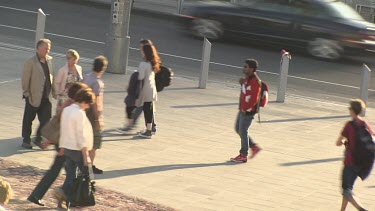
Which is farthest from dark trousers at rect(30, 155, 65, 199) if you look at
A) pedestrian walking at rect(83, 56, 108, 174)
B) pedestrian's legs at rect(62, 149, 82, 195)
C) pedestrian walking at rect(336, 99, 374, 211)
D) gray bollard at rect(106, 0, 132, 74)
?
gray bollard at rect(106, 0, 132, 74)

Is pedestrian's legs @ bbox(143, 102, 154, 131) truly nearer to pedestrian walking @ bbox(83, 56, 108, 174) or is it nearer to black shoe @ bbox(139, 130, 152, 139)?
black shoe @ bbox(139, 130, 152, 139)

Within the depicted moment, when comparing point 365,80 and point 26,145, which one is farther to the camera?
point 365,80

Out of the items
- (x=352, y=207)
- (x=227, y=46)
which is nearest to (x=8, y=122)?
(x=352, y=207)

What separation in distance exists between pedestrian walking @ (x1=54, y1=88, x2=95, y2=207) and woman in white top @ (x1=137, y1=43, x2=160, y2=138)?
13.8 feet

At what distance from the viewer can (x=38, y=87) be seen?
42.6ft

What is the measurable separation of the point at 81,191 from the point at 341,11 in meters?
15.4

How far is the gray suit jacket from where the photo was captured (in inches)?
507

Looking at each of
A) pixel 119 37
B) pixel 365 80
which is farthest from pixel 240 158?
pixel 119 37

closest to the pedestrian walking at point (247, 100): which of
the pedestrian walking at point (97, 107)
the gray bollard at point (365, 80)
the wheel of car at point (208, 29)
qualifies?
the pedestrian walking at point (97, 107)

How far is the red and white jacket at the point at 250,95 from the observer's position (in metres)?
13.3

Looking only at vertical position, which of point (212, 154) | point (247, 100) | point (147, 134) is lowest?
point (212, 154)

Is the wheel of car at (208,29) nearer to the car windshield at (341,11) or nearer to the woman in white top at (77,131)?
the car windshield at (341,11)

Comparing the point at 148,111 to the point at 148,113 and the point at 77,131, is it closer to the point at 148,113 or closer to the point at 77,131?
the point at 148,113

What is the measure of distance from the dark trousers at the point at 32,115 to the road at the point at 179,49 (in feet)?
24.6
